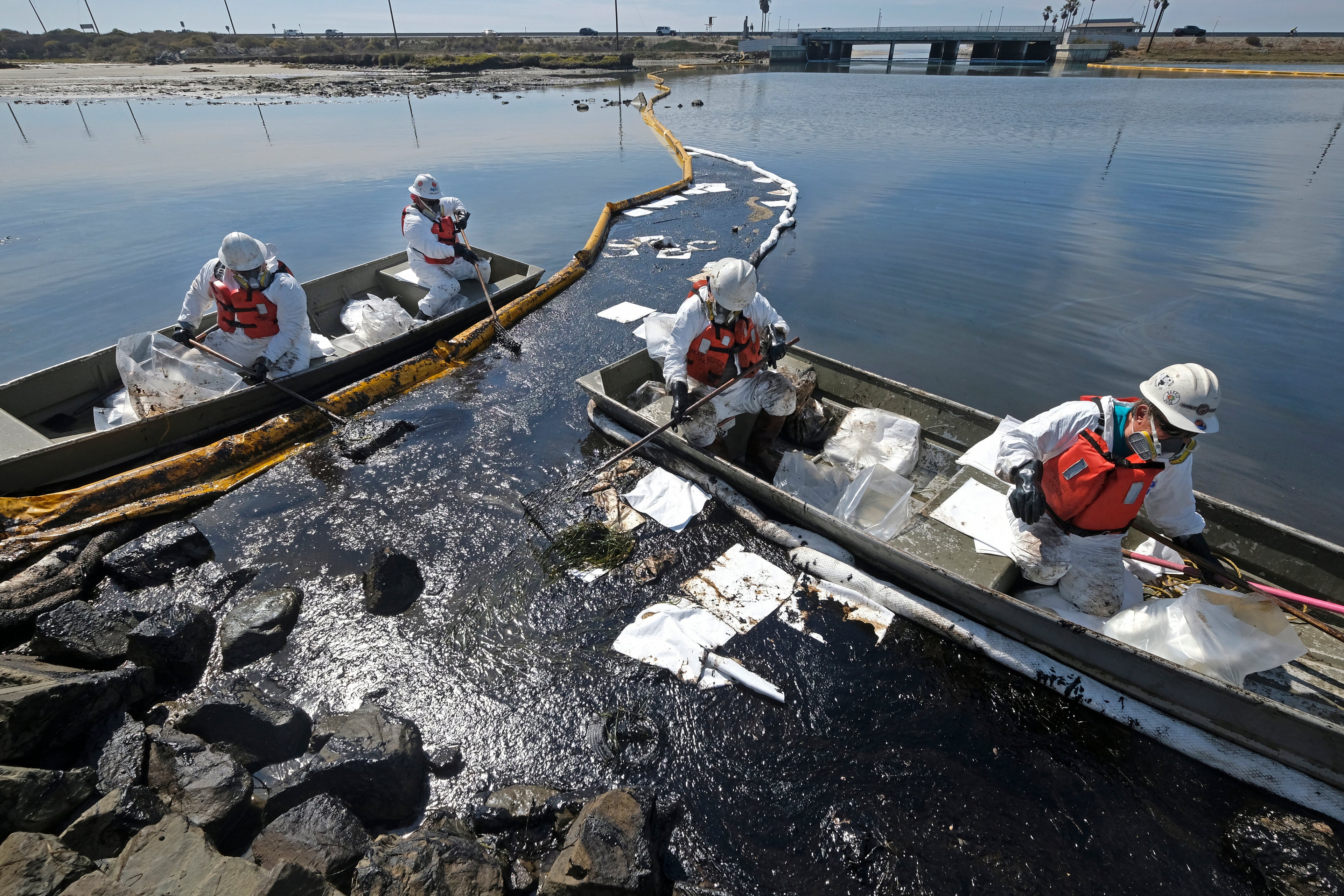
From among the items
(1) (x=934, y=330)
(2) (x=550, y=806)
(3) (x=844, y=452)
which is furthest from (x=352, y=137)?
(2) (x=550, y=806)

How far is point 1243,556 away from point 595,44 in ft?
345

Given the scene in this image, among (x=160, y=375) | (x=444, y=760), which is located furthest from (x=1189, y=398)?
(x=160, y=375)

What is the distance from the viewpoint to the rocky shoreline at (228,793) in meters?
3.01

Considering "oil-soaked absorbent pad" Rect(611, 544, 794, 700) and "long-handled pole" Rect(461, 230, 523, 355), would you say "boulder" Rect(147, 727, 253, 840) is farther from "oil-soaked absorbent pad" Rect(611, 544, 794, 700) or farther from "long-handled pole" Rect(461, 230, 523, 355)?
"long-handled pole" Rect(461, 230, 523, 355)

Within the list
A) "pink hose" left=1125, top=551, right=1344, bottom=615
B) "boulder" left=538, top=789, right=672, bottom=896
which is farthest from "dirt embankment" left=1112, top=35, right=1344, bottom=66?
"boulder" left=538, top=789, right=672, bottom=896

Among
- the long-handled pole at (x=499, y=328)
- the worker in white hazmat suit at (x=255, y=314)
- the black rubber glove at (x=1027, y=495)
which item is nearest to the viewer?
the black rubber glove at (x=1027, y=495)

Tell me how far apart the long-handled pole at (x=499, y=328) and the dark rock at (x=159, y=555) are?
16.8ft

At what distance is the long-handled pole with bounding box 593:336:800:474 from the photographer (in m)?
6.41

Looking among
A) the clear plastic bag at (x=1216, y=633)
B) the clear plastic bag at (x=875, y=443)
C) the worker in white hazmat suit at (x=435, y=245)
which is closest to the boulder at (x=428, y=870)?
the clear plastic bag at (x=1216, y=633)

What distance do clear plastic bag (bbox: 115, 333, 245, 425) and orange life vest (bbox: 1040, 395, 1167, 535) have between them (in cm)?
915

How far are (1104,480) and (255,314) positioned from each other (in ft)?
30.9

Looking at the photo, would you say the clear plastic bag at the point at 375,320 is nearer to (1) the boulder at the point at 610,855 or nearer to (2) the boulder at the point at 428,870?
(2) the boulder at the point at 428,870

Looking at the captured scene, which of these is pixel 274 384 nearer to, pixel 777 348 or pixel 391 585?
pixel 391 585

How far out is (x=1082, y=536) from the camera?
15.6 feet
